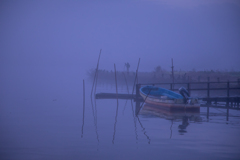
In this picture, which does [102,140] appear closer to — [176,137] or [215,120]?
[176,137]

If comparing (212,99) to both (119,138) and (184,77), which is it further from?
(184,77)

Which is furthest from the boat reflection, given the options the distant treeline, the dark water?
the distant treeline

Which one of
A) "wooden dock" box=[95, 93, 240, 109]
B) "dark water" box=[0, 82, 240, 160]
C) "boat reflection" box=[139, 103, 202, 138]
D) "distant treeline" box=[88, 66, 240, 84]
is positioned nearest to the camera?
"dark water" box=[0, 82, 240, 160]

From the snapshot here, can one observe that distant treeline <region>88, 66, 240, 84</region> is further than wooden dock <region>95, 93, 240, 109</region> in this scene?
Yes

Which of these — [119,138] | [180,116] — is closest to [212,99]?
[180,116]

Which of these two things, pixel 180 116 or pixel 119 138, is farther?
pixel 180 116

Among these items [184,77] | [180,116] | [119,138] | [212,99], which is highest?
[184,77]

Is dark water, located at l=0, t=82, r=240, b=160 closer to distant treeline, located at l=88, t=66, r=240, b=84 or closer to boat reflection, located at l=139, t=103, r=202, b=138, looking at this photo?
boat reflection, located at l=139, t=103, r=202, b=138

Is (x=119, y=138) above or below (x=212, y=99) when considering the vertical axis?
below

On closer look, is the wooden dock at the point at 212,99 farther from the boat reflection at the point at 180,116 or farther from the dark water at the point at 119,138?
the dark water at the point at 119,138

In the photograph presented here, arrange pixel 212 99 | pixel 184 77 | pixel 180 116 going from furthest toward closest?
pixel 184 77 → pixel 212 99 → pixel 180 116

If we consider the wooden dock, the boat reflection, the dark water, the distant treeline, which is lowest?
the dark water

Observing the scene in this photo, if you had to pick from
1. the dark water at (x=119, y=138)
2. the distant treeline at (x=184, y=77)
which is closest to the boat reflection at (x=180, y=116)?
the dark water at (x=119, y=138)

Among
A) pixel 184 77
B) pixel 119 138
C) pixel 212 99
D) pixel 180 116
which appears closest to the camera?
pixel 119 138
